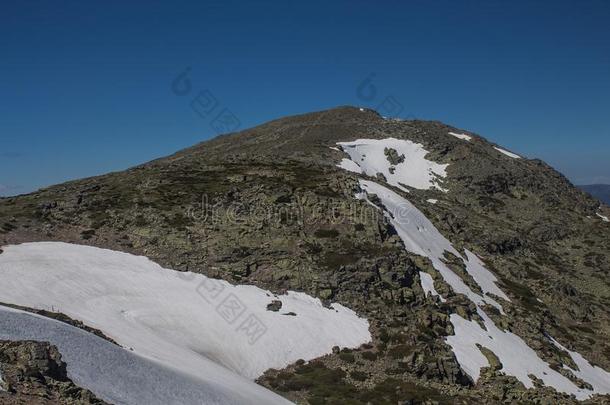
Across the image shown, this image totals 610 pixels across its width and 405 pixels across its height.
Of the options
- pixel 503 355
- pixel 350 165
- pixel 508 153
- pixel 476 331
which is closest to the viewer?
pixel 503 355

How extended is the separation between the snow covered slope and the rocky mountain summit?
0.22 metres

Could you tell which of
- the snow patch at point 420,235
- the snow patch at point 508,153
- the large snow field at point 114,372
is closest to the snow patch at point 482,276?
the snow patch at point 420,235

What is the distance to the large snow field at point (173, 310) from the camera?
30.0 m

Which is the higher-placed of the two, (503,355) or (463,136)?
(463,136)

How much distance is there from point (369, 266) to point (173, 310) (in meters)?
19.3

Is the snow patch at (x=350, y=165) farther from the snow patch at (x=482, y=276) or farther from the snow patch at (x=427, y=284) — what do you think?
the snow patch at (x=427, y=284)

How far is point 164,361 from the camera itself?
1026 inches

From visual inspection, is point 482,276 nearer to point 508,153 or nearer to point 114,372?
point 114,372

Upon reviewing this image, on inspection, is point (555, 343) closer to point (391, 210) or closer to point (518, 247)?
point (391, 210)

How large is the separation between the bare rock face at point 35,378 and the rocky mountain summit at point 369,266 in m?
12.5

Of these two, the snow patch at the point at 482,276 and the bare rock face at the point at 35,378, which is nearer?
the bare rock face at the point at 35,378

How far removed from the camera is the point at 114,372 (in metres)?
21.6

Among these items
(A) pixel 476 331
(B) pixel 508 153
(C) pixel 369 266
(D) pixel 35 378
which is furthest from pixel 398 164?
(D) pixel 35 378

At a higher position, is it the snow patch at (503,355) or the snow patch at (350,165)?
the snow patch at (350,165)
